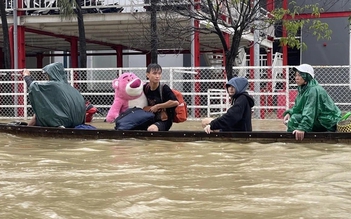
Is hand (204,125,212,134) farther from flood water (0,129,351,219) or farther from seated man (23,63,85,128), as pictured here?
seated man (23,63,85,128)

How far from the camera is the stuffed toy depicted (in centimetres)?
902

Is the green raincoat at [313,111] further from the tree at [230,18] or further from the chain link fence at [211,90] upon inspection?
the chain link fence at [211,90]

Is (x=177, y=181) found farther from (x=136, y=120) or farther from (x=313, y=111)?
(x=136, y=120)

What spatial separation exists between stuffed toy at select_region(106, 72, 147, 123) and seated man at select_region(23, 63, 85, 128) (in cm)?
66

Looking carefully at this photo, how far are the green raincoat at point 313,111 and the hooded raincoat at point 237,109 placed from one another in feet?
2.17

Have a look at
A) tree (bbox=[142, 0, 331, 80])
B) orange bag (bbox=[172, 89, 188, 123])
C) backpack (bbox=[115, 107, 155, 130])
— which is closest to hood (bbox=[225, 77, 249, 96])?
orange bag (bbox=[172, 89, 188, 123])

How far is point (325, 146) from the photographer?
7672 mm

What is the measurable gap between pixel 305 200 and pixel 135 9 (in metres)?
14.7

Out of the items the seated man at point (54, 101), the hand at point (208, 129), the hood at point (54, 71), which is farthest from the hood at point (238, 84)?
the hood at point (54, 71)

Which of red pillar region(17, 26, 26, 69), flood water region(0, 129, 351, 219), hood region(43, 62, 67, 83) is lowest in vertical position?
flood water region(0, 129, 351, 219)

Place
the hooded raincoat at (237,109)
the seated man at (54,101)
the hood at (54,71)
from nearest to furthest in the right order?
the hooded raincoat at (237,109) → the seated man at (54,101) → the hood at (54,71)

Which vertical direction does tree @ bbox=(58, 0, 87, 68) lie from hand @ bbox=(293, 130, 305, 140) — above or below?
above

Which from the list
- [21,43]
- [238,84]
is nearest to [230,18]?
[238,84]

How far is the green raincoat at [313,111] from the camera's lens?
7.87 m
